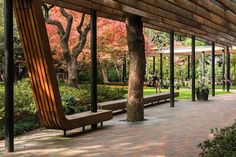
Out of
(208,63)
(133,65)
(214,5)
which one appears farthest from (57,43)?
(208,63)

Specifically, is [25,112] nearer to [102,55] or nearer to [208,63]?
[102,55]

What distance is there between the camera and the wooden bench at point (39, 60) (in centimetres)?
676

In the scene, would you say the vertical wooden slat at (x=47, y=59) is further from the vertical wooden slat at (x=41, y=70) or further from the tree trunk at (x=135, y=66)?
the tree trunk at (x=135, y=66)

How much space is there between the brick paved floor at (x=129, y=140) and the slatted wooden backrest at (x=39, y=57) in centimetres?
66

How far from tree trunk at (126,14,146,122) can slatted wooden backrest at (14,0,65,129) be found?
343 cm

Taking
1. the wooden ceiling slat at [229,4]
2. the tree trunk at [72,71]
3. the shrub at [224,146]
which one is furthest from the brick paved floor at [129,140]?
the tree trunk at [72,71]

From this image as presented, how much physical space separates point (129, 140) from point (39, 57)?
8.00 ft

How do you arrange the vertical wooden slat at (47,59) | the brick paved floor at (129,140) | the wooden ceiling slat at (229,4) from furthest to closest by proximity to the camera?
the wooden ceiling slat at (229,4) → the vertical wooden slat at (47,59) → the brick paved floor at (129,140)

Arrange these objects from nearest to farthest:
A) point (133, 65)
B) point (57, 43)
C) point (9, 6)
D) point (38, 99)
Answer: point (9, 6) < point (38, 99) < point (133, 65) < point (57, 43)

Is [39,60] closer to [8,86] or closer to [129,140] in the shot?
[8,86]

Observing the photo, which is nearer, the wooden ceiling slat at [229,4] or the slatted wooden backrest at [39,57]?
the slatted wooden backrest at [39,57]

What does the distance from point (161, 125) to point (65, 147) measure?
3.44m

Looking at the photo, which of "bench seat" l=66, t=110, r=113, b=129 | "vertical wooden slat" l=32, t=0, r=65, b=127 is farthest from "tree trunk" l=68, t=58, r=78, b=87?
"vertical wooden slat" l=32, t=0, r=65, b=127

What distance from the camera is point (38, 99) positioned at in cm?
726
